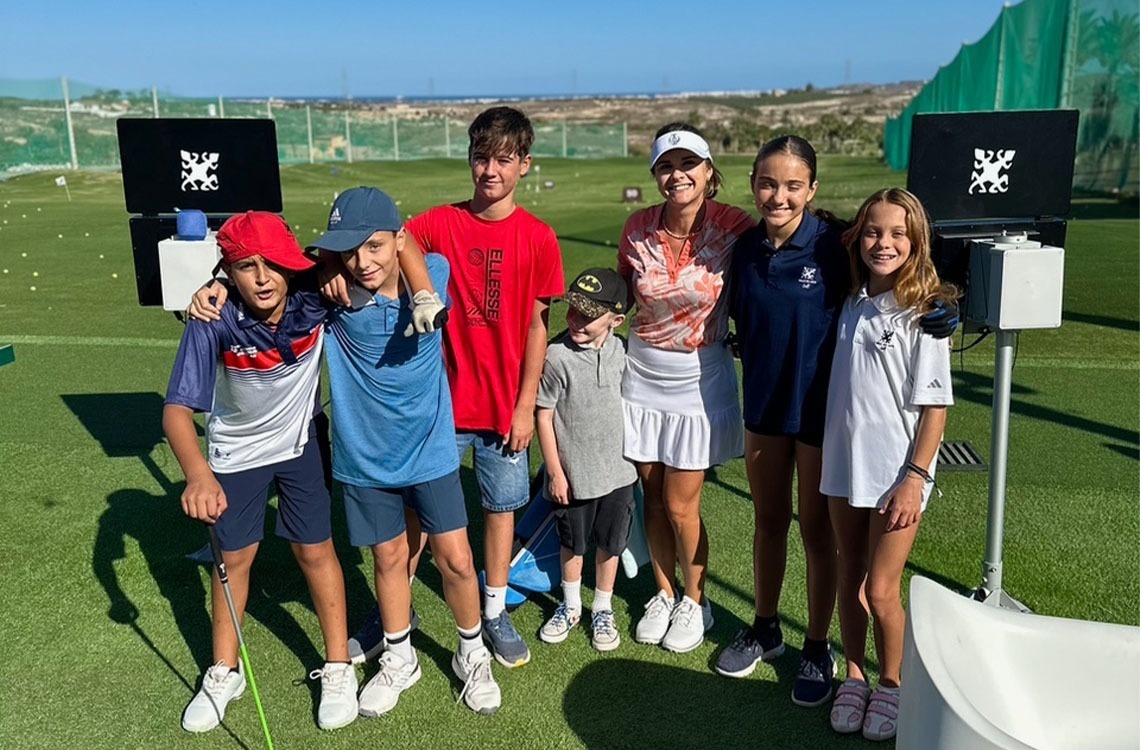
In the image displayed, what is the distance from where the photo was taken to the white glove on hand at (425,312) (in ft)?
8.56

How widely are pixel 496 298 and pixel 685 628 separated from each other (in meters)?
1.34

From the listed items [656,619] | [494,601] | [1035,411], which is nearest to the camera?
[494,601]

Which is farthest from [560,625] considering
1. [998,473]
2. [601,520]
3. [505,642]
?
[998,473]

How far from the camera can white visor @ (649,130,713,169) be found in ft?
9.87

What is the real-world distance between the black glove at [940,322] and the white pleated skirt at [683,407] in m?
0.77

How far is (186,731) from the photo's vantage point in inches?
119

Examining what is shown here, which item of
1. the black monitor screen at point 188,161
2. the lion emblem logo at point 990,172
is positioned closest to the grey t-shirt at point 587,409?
the lion emblem logo at point 990,172

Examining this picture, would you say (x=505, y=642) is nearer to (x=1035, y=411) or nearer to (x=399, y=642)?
(x=399, y=642)

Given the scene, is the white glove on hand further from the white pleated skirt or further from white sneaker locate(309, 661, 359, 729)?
white sneaker locate(309, 661, 359, 729)

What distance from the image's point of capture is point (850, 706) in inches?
118

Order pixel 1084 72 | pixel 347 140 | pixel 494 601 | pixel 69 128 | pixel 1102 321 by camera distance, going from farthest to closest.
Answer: pixel 347 140, pixel 69 128, pixel 1084 72, pixel 1102 321, pixel 494 601

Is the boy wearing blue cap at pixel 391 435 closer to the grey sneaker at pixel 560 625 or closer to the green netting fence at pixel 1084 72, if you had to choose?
the grey sneaker at pixel 560 625

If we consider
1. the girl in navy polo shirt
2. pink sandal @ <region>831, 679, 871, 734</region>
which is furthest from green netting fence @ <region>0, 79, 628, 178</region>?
pink sandal @ <region>831, 679, 871, 734</region>

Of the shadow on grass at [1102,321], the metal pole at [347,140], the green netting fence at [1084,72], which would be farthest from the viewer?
the metal pole at [347,140]
